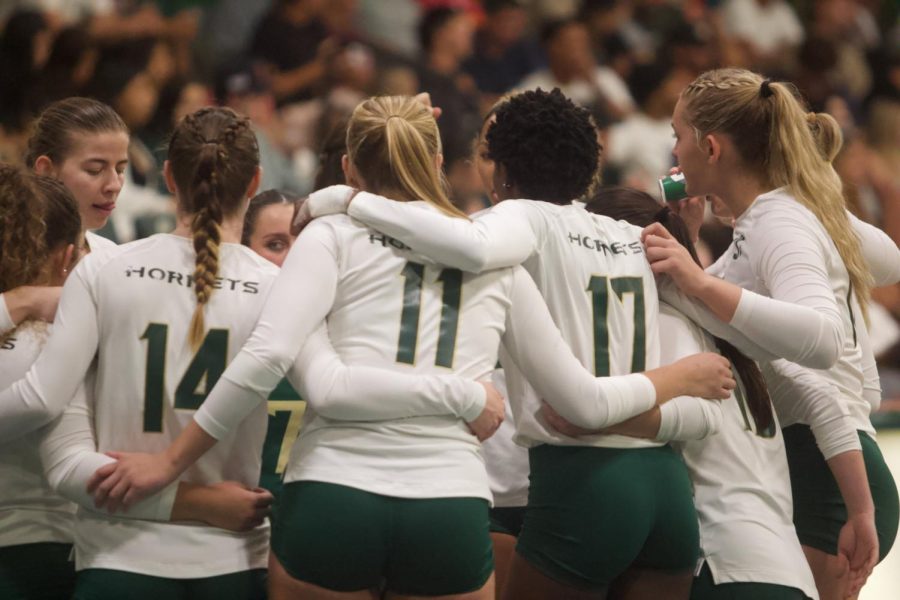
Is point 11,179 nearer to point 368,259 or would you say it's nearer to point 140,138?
point 368,259

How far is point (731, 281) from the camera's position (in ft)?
9.64

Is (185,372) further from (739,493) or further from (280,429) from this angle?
(739,493)

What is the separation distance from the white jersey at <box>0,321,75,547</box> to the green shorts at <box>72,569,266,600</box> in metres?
0.21

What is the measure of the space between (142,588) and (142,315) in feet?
1.76

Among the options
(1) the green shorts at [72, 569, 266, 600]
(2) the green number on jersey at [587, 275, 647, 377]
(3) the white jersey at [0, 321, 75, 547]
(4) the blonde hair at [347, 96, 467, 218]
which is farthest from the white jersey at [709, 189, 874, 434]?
(3) the white jersey at [0, 321, 75, 547]

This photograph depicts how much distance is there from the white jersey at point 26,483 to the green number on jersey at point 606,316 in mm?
1182

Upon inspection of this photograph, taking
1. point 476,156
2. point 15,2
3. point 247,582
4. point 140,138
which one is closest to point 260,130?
point 140,138

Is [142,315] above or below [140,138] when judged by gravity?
below

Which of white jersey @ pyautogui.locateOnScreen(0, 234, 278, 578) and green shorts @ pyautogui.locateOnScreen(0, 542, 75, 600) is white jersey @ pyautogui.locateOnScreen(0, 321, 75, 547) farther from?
white jersey @ pyautogui.locateOnScreen(0, 234, 278, 578)

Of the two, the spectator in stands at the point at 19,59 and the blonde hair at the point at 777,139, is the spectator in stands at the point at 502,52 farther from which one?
the blonde hair at the point at 777,139

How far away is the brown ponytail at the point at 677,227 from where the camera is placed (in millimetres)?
2791

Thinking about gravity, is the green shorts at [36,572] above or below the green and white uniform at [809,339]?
below

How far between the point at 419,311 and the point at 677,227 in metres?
0.78

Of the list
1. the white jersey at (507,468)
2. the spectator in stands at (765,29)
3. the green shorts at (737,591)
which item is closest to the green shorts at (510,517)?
the white jersey at (507,468)
